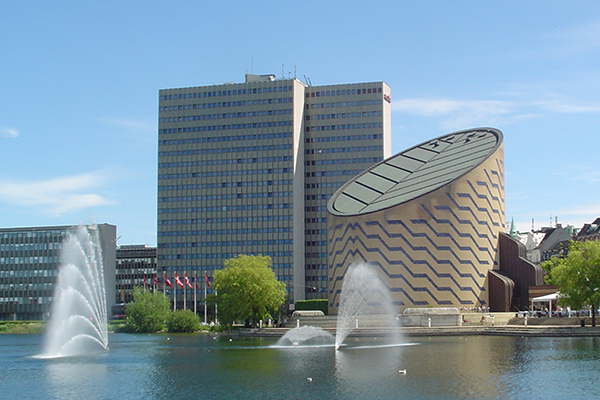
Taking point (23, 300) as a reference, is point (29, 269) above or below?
above

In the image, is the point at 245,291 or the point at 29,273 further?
the point at 29,273

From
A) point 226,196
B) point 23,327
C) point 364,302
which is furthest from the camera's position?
point 226,196

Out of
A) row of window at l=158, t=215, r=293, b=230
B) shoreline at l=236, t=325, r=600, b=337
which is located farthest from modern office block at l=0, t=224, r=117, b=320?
shoreline at l=236, t=325, r=600, b=337

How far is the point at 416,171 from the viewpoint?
401 feet

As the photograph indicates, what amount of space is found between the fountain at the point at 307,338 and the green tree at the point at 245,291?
39.1 ft

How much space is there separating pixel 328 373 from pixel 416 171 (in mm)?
71553

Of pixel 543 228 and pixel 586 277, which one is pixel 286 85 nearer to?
pixel 543 228

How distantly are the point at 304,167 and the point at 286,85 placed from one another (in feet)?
59.3

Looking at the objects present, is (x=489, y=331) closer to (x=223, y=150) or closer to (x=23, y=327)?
(x=223, y=150)

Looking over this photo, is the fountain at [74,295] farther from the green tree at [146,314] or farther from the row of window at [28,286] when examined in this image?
the row of window at [28,286]

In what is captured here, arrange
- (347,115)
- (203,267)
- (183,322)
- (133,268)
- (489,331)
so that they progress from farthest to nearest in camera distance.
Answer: (133,268) → (347,115) → (203,267) → (183,322) → (489,331)

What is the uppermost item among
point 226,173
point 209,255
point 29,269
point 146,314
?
point 226,173

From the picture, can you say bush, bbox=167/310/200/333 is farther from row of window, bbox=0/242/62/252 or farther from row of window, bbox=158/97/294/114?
row of window, bbox=158/97/294/114

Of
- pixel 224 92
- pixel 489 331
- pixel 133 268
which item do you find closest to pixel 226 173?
pixel 224 92
